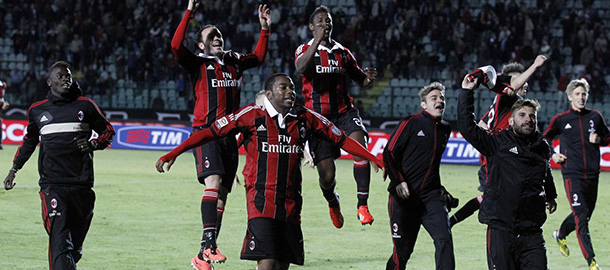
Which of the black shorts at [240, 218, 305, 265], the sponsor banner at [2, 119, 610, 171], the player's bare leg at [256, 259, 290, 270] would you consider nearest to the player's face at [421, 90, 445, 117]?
the black shorts at [240, 218, 305, 265]

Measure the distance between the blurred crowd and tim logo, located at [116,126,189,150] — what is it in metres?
2.50

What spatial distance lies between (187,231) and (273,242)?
600 centimetres

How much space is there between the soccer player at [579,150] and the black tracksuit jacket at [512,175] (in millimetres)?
3338

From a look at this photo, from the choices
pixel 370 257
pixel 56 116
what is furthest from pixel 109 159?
pixel 56 116

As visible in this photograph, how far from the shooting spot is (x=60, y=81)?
29.1 feet

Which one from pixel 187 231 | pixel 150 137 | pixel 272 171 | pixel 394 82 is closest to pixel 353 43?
pixel 394 82

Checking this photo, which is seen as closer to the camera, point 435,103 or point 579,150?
point 435,103

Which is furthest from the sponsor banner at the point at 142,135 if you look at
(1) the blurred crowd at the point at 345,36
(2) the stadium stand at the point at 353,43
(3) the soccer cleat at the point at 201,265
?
(3) the soccer cleat at the point at 201,265

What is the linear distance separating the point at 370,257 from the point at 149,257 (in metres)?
2.60

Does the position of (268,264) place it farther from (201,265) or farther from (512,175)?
(201,265)

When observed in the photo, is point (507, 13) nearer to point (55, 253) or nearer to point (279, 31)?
point (279, 31)

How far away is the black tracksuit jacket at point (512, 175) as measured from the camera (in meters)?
8.41

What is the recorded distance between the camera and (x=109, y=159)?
992 inches

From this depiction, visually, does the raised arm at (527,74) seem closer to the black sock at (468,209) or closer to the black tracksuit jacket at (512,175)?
the black tracksuit jacket at (512,175)
